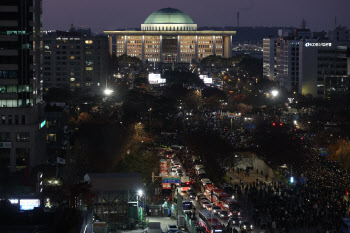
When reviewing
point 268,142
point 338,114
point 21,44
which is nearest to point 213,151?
point 268,142

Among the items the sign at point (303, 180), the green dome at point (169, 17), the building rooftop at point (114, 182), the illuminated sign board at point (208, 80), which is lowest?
the sign at point (303, 180)

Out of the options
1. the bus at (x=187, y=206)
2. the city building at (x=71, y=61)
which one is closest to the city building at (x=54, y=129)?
the bus at (x=187, y=206)

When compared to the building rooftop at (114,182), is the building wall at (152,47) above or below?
above

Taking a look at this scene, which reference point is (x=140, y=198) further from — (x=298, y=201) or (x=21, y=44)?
(x=21, y=44)

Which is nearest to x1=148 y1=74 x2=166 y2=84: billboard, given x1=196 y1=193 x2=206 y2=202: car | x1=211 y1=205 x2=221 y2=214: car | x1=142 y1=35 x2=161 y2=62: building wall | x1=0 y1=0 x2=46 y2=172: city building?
x1=0 y1=0 x2=46 y2=172: city building

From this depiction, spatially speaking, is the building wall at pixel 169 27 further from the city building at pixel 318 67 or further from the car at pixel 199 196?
the car at pixel 199 196
